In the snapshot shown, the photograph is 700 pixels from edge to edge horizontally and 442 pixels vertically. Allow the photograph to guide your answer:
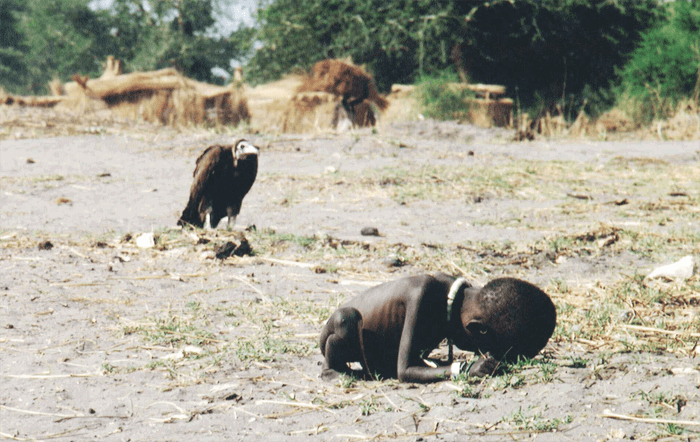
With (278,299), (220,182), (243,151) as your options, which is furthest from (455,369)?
(220,182)

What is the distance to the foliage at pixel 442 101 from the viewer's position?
665 inches

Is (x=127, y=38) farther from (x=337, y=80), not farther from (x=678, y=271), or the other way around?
(x=678, y=271)

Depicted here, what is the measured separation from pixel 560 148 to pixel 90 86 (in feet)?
34.9

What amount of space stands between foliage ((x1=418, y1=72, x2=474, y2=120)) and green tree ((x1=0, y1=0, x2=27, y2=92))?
34.3 metres

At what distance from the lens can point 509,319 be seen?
309 centimetres

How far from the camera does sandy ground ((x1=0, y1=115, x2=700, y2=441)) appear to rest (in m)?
2.89

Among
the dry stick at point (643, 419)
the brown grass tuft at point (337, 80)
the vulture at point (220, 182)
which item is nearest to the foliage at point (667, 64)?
the brown grass tuft at point (337, 80)

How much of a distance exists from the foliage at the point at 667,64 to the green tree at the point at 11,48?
36.0m

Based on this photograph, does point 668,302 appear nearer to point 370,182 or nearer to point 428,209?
point 428,209

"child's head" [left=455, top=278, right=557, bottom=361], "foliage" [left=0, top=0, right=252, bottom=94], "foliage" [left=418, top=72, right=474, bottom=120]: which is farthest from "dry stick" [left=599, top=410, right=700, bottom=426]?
"foliage" [left=0, top=0, right=252, bottom=94]

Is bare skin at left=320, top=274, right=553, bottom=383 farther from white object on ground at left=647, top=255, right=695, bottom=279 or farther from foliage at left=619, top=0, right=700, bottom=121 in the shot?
foliage at left=619, top=0, right=700, bottom=121

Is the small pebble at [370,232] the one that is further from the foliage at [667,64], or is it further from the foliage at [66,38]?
the foliage at [66,38]

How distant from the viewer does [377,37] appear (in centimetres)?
2158

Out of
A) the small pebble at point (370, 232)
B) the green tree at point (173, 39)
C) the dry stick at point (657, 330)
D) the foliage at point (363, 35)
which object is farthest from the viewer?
the green tree at point (173, 39)
